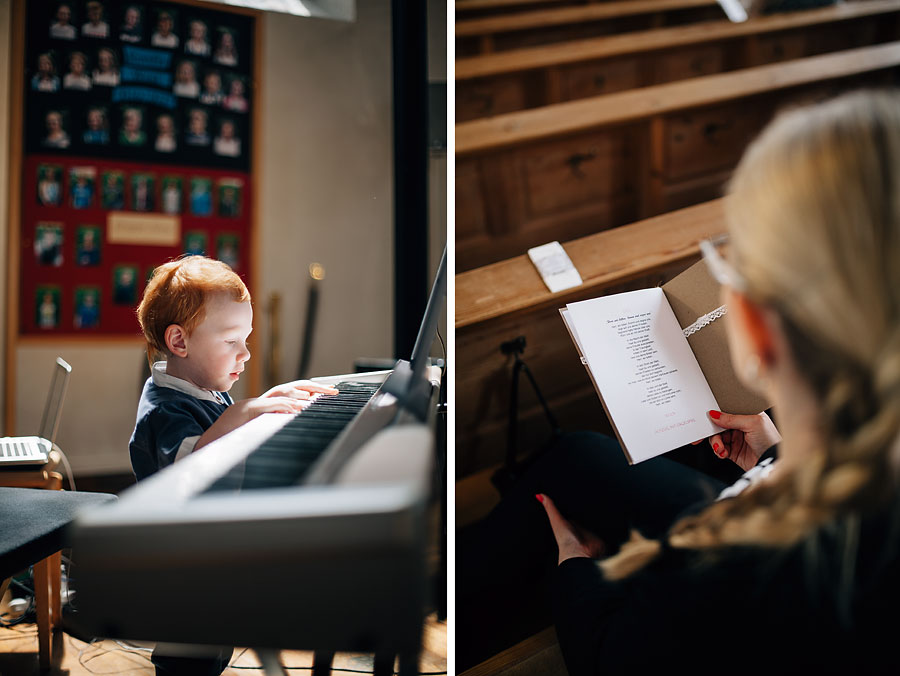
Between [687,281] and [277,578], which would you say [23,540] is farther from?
[687,281]

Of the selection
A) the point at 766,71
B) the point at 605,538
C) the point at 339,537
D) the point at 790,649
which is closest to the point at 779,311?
the point at 790,649

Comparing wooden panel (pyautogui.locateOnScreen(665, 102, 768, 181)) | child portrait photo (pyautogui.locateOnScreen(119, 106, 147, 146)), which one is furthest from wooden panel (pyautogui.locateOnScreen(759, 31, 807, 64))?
child portrait photo (pyautogui.locateOnScreen(119, 106, 147, 146))

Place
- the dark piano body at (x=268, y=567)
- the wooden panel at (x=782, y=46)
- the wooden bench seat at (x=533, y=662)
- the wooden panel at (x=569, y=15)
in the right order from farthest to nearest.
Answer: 1. the wooden panel at (x=782, y=46)
2. the wooden panel at (x=569, y=15)
3. the wooden bench seat at (x=533, y=662)
4. the dark piano body at (x=268, y=567)

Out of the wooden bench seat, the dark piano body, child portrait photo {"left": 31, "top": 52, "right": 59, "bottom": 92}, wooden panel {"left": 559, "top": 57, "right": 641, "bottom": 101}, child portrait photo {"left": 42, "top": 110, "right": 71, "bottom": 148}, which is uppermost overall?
wooden panel {"left": 559, "top": 57, "right": 641, "bottom": 101}

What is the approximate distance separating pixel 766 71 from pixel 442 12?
0.70 m

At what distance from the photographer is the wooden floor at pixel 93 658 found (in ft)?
2.67

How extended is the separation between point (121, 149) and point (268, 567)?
0.77 m

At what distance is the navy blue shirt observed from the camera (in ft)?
2.43

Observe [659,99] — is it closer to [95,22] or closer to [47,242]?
[95,22]

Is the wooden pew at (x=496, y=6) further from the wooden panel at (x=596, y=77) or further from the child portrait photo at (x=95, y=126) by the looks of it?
the child portrait photo at (x=95, y=126)

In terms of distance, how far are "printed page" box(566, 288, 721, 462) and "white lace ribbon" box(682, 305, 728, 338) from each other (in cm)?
2

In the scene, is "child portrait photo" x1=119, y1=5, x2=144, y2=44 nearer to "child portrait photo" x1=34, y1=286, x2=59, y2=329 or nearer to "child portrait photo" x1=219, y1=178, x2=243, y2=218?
"child portrait photo" x1=219, y1=178, x2=243, y2=218

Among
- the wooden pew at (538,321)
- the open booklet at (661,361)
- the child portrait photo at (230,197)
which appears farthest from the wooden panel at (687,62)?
the child portrait photo at (230,197)

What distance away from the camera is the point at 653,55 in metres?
1.17
